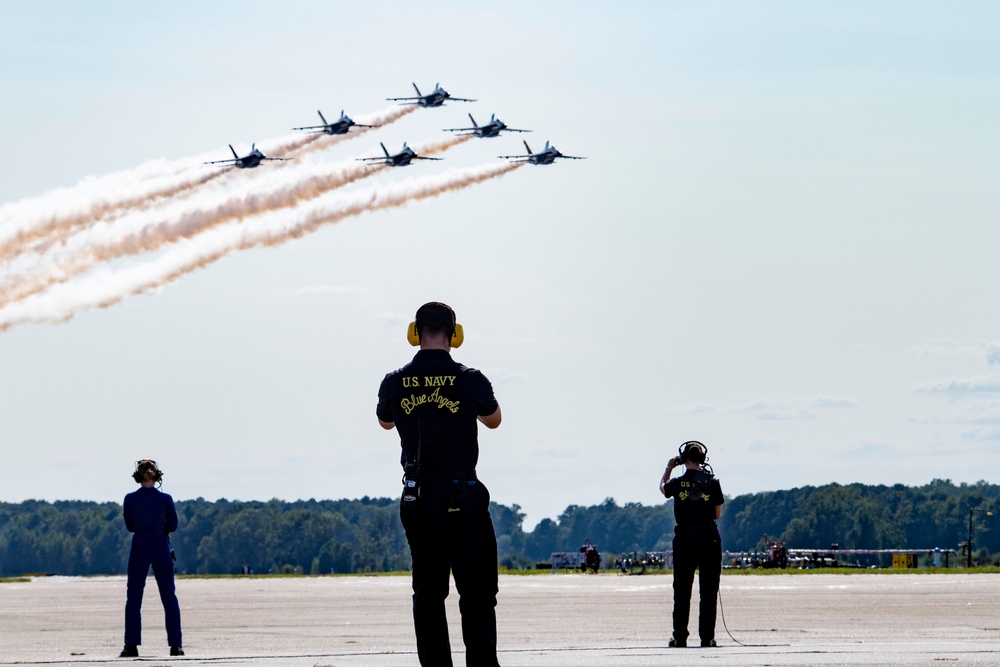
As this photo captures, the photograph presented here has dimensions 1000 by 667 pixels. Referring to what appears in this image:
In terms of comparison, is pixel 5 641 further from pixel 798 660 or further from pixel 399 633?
pixel 798 660

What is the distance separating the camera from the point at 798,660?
11.8 m

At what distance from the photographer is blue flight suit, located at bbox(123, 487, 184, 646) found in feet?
51.5

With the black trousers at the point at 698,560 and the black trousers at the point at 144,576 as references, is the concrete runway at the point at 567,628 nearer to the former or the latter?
the black trousers at the point at 144,576

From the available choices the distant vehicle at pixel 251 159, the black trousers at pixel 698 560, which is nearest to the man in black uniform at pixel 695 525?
the black trousers at pixel 698 560

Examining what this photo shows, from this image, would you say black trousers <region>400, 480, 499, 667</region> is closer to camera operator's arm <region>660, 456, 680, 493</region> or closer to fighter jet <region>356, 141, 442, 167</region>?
camera operator's arm <region>660, 456, 680, 493</region>

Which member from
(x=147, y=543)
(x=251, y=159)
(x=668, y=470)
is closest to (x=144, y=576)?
(x=147, y=543)

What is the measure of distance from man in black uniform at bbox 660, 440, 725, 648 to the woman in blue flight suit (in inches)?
182

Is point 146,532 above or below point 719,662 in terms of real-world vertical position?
above

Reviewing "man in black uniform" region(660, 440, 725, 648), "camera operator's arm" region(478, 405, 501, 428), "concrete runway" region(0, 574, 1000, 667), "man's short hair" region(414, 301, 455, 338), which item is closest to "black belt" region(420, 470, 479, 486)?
"camera operator's arm" region(478, 405, 501, 428)

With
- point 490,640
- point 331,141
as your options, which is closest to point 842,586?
point 490,640

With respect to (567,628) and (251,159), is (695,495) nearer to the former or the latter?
(567,628)

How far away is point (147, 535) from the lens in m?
15.8

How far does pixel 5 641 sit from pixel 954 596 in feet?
51.7

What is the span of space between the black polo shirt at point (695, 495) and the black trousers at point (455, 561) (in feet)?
19.2
